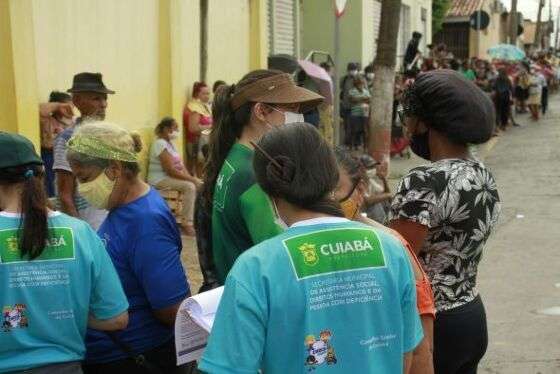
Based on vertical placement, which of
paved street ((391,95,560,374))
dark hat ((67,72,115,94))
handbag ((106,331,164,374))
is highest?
dark hat ((67,72,115,94))

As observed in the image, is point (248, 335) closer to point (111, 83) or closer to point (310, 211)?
point (310, 211)

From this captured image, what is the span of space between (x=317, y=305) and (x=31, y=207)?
114 centimetres

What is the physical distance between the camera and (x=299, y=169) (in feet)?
7.87

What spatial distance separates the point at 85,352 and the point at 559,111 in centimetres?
3036

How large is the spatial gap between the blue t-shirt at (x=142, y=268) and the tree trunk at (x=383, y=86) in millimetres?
10229

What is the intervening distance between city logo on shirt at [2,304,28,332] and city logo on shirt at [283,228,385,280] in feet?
3.46

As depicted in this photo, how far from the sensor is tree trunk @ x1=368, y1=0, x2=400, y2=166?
44.4ft

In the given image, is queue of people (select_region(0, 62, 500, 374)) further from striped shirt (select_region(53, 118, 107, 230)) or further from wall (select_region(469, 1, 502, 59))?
wall (select_region(469, 1, 502, 59))

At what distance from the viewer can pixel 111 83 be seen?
34.1ft

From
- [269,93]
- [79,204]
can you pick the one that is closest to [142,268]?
[269,93]

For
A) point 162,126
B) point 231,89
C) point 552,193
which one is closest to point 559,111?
point 552,193

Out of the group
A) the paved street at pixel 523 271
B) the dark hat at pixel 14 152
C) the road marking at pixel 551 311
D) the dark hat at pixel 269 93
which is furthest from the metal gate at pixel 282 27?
the dark hat at pixel 14 152

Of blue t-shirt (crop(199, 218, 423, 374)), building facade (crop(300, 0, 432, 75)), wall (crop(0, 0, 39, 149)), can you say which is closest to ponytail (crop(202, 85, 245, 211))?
blue t-shirt (crop(199, 218, 423, 374))

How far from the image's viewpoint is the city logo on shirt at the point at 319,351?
2.35m
